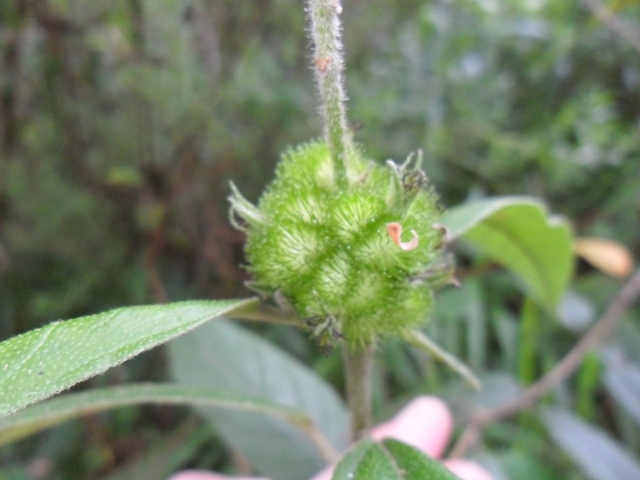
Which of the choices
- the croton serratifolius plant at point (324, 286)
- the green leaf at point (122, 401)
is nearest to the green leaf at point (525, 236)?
the croton serratifolius plant at point (324, 286)

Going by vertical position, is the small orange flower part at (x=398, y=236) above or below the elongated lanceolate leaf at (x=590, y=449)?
above

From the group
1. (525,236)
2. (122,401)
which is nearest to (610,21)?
(525,236)

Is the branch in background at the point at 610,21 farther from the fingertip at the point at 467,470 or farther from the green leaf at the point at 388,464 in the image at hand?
the green leaf at the point at 388,464

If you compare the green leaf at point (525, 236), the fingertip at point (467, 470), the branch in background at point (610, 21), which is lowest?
the fingertip at point (467, 470)

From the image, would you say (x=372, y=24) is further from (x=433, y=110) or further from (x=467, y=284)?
(x=467, y=284)

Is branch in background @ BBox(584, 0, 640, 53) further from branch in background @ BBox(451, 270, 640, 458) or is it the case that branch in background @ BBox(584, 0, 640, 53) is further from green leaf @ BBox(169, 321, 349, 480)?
green leaf @ BBox(169, 321, 349, 480)

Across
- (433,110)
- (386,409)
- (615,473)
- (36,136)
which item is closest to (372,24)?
(433,110)

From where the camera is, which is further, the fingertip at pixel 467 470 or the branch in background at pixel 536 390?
the branch in background at pixel 536 390
